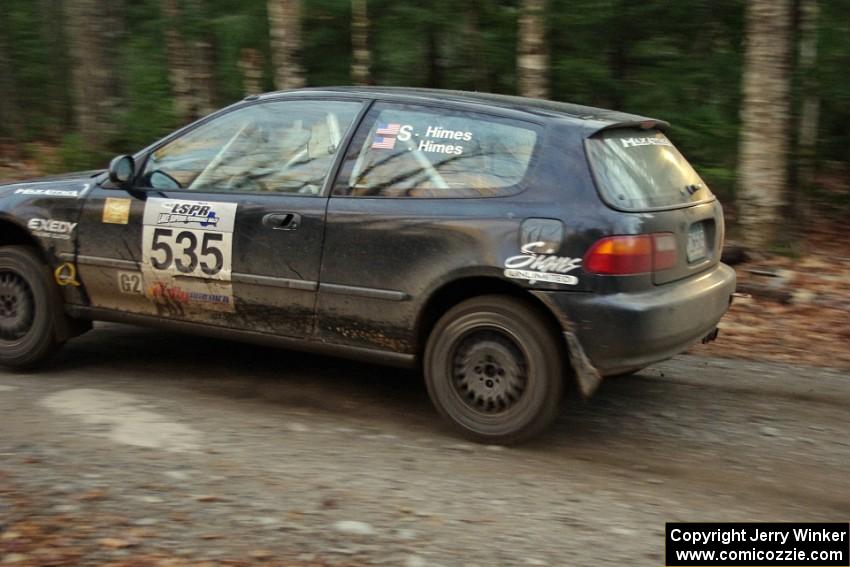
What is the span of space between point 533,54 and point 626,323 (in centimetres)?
595

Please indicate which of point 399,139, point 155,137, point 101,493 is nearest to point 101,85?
point 155,137

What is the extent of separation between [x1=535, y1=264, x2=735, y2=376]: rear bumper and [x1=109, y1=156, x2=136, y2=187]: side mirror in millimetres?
2645

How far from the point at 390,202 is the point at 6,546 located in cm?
250

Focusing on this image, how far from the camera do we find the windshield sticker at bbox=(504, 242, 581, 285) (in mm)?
4566

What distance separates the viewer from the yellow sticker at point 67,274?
19.0ft

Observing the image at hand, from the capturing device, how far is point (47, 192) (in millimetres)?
5863

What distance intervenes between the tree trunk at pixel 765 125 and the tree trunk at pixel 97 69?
7177 mm

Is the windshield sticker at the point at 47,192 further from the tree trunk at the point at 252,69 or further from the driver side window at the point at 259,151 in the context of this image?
the tree trunk at the point at 252,69

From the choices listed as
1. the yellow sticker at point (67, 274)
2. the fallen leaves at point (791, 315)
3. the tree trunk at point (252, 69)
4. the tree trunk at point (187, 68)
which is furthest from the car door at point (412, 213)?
the tree trunk at point (187, 68)

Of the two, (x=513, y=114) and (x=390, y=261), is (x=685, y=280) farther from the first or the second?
(x=390, y=261)

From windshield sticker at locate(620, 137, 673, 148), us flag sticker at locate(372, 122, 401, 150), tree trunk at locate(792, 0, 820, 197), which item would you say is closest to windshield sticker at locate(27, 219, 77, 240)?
us flag sticker at locate(372, 122, 401, 150)

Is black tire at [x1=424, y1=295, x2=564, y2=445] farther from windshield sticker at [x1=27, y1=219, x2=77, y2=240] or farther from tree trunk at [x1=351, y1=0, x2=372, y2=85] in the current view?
tree trunk at [x1=351, y1=0, x2=372, y2=85]

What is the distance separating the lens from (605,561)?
3.62 metres

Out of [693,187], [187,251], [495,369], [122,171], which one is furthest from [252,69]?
[495,369]
